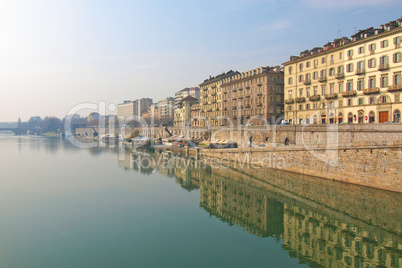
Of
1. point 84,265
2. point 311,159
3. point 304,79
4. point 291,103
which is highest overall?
point 304,79

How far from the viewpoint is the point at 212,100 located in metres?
87.8

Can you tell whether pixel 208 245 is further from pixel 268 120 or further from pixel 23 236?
pixel 268 120

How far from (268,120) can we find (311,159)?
32.8 m

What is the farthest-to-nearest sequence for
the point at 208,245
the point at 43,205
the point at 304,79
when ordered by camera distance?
the point at 304,79
the point at 43,205
the point at 208,245

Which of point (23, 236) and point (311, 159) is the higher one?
point (311, 159)

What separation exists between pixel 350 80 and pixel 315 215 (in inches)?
1204

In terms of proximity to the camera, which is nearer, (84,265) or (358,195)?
(84,265)

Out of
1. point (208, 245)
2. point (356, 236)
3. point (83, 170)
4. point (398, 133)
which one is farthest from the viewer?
point (83, 170)

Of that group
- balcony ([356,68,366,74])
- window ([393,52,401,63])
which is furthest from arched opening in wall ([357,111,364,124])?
window ([393,52,401,63])

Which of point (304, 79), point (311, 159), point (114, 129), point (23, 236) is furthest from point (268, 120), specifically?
point (114, 129)

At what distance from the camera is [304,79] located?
53.8 metres

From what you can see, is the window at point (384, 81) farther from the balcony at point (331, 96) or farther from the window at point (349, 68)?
the balcony at point (331, 96)

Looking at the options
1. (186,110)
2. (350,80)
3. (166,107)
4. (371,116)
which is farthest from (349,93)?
(166,107)

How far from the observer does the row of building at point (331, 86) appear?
38.5m
